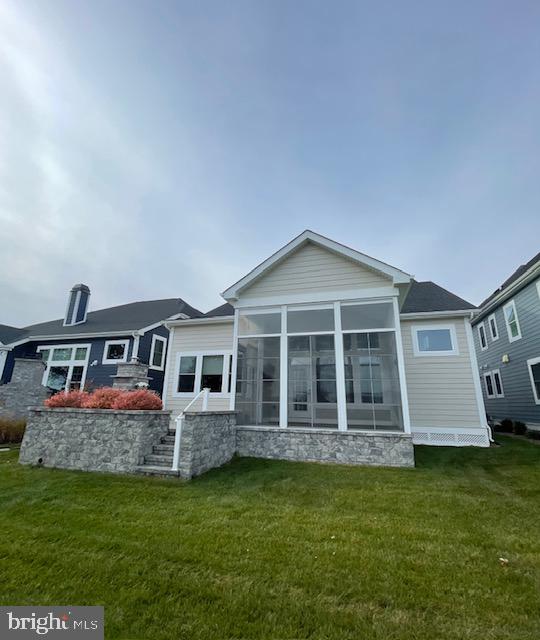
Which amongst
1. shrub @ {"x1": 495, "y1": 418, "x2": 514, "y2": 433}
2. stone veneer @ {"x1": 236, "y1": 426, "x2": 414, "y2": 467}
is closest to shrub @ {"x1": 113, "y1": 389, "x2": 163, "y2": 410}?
stone veneer @ {"x1": 236, "y1": 426, "x2": 414, "y2": 467}

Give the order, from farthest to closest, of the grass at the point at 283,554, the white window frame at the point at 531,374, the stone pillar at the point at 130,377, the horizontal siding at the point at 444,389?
1. the white window frame at the point at 531,374
2. the stone pillar at the point at 130,377
3. the horizontal siding at the point at 444,389
4. the grass at the point at 283,554

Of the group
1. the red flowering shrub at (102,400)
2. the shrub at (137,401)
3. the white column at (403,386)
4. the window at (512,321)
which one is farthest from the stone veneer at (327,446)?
the window at (512,321)

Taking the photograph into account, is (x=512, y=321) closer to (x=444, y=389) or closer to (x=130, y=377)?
(x=444, y=389)

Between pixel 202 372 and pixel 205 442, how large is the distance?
4.26 metres

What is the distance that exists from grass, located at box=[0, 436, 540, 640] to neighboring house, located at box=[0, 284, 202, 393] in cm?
948

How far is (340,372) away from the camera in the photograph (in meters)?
7.52

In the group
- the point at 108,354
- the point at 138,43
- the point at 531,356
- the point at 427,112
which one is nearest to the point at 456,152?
the point at 427,112

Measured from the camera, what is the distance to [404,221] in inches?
496

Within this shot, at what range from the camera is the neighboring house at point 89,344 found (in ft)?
49.1

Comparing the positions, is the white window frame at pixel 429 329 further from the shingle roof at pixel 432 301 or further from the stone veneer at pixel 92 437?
the stone veneer at pixel 92 437

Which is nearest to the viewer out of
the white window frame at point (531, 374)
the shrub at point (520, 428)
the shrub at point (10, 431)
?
the shrub at point (10, 431)

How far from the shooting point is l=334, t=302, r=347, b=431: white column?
23.9ft

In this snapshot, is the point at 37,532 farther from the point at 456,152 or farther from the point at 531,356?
the point at 531,356

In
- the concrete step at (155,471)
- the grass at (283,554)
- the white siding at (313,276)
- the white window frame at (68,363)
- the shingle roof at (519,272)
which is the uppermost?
the shingle roof at (519,272)
